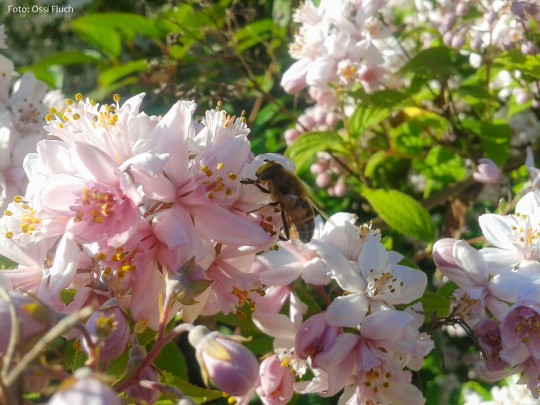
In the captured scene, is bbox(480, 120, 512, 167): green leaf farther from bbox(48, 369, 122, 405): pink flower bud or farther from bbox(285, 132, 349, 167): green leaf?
bbox(48, 369, 122, 405): pink flower bud

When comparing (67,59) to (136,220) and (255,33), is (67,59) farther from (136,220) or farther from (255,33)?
(136,220)

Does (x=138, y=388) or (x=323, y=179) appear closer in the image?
(x=138, y=388)

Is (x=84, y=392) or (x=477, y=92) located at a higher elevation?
(x=84, y=392)

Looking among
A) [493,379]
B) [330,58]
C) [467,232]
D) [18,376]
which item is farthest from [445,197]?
[18,376]

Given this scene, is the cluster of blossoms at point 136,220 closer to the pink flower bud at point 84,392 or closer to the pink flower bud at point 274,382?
the pink flower bud at point 274,382

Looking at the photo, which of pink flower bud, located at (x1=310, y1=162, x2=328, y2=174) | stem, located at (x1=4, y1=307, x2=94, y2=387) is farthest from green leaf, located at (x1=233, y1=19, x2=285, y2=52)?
stem, located at (x1=4, y1=307, x2=94, y2=387)

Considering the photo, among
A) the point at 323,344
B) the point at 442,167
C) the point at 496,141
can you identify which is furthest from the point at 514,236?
the point at 442,167
